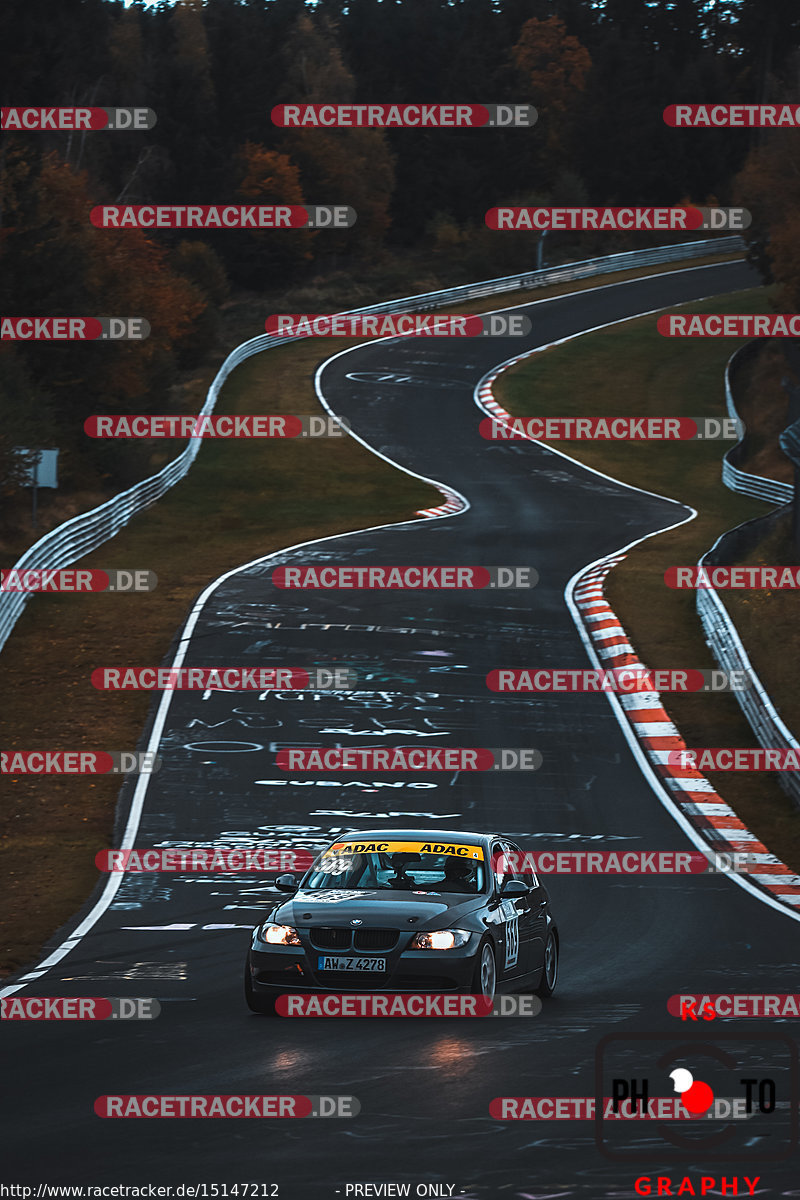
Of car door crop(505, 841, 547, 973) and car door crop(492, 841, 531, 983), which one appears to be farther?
car door crop(505, 841, 547, 973)

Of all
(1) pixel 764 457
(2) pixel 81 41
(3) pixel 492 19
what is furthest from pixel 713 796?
(3) pixel 492 19

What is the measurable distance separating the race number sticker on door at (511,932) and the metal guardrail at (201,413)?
761 inches

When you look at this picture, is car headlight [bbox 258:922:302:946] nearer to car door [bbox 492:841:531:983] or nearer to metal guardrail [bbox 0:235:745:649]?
car door [bbox 492:841:531:983]

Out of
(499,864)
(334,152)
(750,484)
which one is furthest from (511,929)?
(334,152)

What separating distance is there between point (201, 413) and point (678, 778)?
35268 millimetres

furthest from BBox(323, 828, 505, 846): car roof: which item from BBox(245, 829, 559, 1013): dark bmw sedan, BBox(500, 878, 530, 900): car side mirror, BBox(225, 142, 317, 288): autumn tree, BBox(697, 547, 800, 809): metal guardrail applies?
BBox(225, 142, 317, 288): autumn tree

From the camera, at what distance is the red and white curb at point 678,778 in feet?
63.0

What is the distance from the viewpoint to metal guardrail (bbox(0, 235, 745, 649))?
112 feet

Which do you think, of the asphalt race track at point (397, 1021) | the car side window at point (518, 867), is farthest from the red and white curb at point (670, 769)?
the car side window at point (518, 867)

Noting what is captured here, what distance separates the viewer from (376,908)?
11117mm

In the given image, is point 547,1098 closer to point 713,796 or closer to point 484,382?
point 713,796

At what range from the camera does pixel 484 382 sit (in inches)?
2603

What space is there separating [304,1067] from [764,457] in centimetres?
4895

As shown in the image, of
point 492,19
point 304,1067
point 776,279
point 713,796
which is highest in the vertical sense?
point 492,19
